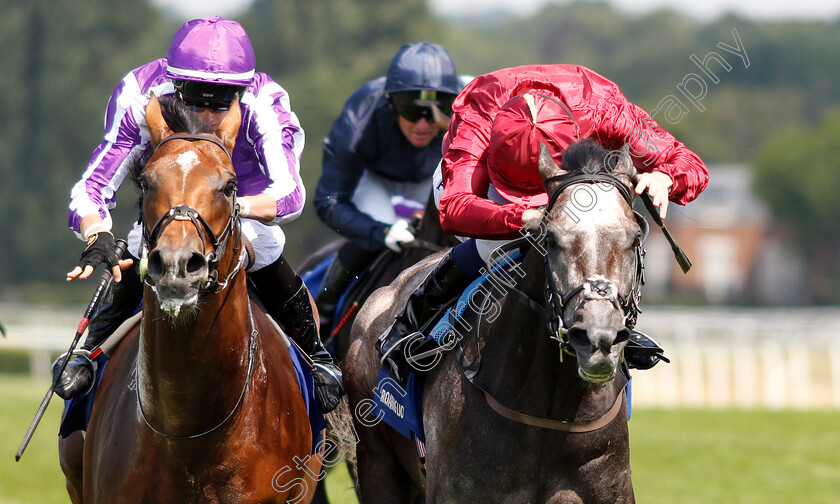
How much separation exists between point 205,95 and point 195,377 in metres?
1.10

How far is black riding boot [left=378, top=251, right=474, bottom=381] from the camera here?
185 inches

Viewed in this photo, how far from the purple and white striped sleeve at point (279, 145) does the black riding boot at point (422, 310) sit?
652 mm

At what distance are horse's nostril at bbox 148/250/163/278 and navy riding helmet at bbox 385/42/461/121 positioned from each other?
144 inches

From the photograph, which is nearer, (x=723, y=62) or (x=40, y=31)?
(x=723, y=62)

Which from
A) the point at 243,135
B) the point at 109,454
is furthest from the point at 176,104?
the point at 109,454

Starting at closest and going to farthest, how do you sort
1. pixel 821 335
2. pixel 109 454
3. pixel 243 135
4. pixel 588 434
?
pixel 588 434
pixel 109 454
pixel 243 135
pixel 821 335

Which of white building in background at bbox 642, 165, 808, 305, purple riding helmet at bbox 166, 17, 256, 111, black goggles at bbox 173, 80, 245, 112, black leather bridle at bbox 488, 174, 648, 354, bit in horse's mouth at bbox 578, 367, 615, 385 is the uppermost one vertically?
purple riding helmet at bbox 166, 17, 256, 111

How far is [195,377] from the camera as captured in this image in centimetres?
413

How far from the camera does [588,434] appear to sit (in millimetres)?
4012

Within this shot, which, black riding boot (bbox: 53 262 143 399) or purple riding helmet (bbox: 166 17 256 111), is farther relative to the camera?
black riding boot (bbox: 53 262 143 399)

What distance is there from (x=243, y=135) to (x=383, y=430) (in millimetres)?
1571

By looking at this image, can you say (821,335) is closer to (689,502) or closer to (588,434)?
(689,502)

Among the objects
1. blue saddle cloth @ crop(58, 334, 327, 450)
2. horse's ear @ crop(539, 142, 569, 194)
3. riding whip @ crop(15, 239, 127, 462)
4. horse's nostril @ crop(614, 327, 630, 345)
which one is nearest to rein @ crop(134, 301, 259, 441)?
riding whip @ crop(15, 239, 127, 462)

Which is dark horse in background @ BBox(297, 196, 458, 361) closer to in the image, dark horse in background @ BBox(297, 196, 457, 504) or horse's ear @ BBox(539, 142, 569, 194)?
dark horse in background @ BBox(297, 196, 457, 504)
